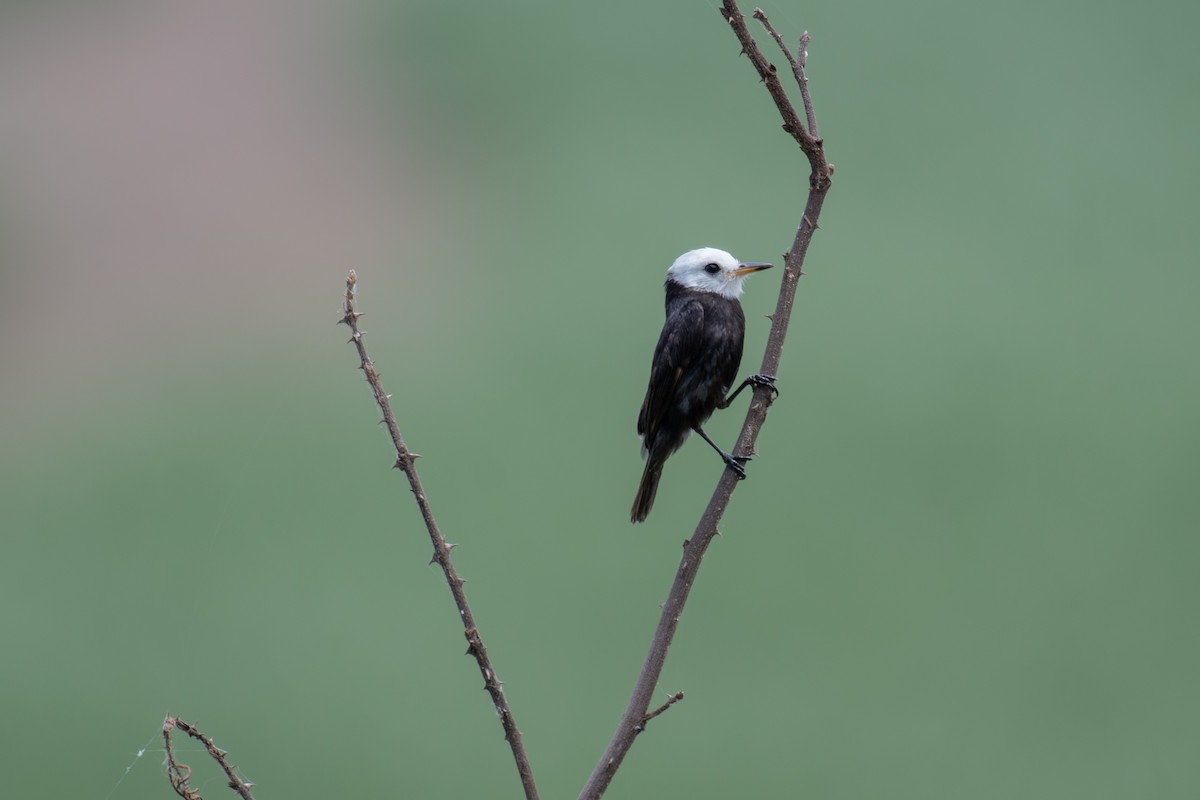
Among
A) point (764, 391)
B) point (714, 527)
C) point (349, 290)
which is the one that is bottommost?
point (714, 527)

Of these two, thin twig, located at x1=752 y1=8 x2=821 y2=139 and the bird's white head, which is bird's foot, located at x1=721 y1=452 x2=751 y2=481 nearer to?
thin twig, located at x1=752 y1=8 x2=821 y2=139

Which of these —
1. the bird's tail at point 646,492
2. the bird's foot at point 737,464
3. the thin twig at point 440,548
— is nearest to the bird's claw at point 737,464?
the bird's foot at point 737,464

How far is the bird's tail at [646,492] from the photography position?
1362 millimetres

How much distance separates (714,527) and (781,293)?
0.67 feet

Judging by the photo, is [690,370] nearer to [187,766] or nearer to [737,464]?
[737,464]

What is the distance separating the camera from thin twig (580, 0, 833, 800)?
818 mm

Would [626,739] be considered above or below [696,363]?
below

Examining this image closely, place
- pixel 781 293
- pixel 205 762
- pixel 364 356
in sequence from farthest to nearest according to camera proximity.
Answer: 1. pixel 205 762
2. pixel 781 293
3. pixel 364 356

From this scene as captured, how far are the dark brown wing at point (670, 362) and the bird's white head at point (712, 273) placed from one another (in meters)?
0.05

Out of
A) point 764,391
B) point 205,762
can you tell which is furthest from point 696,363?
point 205,762

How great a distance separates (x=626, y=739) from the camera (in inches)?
32.6

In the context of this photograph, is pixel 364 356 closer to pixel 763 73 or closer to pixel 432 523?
pixel 432 523

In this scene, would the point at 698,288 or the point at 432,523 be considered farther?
the point at 698,288

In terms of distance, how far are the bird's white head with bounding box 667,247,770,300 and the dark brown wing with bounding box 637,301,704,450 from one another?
0.05m
